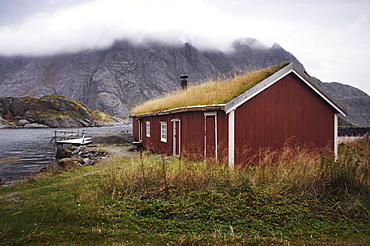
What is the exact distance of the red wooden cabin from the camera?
11.1 m

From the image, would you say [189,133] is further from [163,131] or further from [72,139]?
[72,139]

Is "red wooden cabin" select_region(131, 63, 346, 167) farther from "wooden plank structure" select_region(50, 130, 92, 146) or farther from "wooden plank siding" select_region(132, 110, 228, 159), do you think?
"wooden plank structure" select_region(50, 130, 92, 146)

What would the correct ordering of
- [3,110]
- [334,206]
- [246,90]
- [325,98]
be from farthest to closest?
[3,110] < [325,98] < [246,90] < [334,206]

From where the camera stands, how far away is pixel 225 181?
7.31 metres

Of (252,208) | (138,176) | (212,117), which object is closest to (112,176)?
(138,176)

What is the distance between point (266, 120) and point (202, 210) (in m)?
6.92

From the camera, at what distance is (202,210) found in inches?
238

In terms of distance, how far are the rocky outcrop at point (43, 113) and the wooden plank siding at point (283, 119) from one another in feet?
313

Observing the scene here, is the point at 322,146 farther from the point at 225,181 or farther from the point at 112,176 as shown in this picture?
the point at 112,176

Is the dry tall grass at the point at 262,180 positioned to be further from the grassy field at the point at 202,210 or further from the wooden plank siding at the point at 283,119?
the wooden plank siding at the point at 283,119

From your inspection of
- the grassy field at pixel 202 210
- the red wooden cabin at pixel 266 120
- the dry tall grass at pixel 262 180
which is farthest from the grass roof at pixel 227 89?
the dry tall grass at pixel 262 180

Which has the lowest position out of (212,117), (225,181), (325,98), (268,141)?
(225,181)

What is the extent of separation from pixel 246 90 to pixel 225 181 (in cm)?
522

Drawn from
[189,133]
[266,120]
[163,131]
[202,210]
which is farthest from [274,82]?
[163,131]
